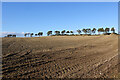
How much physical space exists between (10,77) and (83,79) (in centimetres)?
406

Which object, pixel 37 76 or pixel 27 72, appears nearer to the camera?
pixel 37 76

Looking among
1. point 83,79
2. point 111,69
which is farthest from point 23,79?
point 111,69

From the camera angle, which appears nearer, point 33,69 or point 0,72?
point 0,72

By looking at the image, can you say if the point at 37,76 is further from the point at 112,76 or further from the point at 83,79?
the point at 112,76

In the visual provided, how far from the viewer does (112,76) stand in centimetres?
713

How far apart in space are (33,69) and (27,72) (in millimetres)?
598

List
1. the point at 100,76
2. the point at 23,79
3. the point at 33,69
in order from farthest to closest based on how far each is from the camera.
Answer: the point at 33,69 → the point at 100,76 → the point at 23,79

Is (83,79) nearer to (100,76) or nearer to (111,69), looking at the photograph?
(100,76)

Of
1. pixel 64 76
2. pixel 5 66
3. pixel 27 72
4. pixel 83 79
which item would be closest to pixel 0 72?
pixel 5 66

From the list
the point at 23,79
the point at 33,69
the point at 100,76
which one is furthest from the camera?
the point at 33,69

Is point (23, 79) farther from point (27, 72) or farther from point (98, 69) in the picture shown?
point (98, 69)

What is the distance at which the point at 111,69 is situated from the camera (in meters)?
8.30

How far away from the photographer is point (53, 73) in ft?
24.3

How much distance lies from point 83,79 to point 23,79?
3.25m
